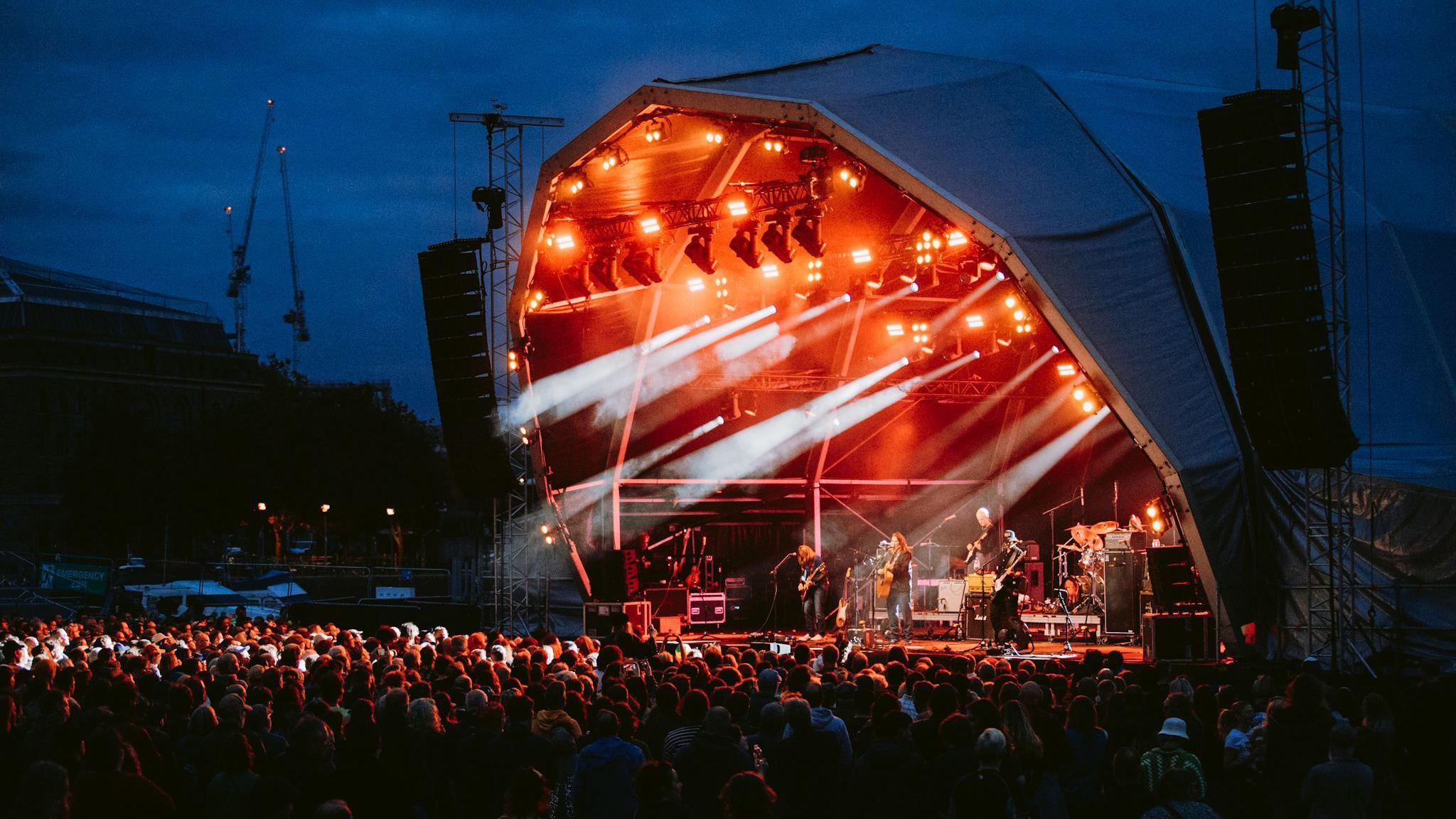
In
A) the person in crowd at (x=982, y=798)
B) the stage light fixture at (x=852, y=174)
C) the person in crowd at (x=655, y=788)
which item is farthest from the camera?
the stage light fixture at (x=852, y=174)

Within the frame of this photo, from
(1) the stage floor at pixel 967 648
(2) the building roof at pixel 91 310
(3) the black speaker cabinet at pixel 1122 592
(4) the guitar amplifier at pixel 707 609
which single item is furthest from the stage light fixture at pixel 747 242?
(2) the building roof at pixel 91 310

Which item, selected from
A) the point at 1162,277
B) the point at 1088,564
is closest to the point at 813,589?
the point at 1088,564

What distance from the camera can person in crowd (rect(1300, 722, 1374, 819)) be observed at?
23.8ft

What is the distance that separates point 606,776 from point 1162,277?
13036 mm

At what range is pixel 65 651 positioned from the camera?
15.4 m

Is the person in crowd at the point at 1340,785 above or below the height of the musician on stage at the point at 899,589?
below

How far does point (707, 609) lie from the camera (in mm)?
28344

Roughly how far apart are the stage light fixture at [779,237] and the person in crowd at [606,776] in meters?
14.6

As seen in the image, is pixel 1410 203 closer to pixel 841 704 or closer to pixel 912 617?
pixel 912 617

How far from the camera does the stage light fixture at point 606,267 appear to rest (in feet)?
76.1

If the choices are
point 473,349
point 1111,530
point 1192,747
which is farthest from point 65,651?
point 1111,530

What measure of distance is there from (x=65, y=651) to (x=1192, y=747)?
465 inches

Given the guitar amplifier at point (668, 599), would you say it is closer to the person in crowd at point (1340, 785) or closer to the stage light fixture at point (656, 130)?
the stage light fixture at point (656, 130)

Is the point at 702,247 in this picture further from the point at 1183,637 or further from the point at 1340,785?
the point at 1340,785
